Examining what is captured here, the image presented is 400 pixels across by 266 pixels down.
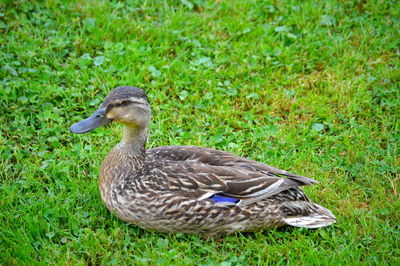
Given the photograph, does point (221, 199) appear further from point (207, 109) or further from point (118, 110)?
point (207, 109)

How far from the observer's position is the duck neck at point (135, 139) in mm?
4129

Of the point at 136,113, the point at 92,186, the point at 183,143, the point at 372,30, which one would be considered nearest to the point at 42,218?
the point at 92,186

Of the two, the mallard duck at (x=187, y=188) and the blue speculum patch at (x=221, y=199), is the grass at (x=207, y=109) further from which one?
the blue speculum patch at (x=221, y=199)

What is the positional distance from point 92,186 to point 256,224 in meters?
1.47

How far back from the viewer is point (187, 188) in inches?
152

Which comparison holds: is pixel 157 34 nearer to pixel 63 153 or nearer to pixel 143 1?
pixel 143 1

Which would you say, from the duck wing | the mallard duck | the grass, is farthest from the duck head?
the grass

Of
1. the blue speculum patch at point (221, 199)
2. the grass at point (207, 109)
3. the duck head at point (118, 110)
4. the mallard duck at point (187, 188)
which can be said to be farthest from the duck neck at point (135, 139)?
the blue speculum patch at point (221, 199)

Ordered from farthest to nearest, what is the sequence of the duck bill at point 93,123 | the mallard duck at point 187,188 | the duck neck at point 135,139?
the duck neck at point 135,139
the duck bill at point 93,123
the mallard duck at point 187,188

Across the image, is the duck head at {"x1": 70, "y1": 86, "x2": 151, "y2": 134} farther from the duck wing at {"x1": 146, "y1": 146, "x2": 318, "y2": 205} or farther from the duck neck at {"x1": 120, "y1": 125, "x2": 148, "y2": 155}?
the duck wing at {"x1": 146, "y1": 146, "x2": 318, "y2": 205}

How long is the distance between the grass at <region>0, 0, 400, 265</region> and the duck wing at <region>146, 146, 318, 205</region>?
380 millimetres

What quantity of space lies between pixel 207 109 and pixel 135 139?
1.35 m

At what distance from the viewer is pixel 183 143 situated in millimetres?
4887

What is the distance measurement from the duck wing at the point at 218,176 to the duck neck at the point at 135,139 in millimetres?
122
